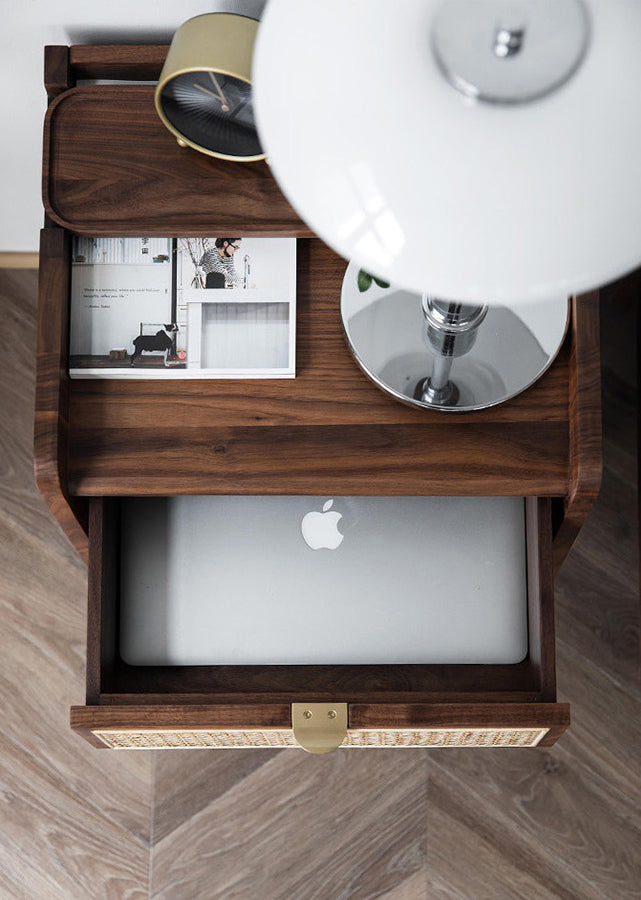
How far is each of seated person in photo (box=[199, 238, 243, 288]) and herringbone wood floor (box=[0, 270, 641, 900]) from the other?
0.62 metres

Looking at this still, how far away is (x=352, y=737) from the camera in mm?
786

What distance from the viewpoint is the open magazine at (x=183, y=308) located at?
0.74 meters

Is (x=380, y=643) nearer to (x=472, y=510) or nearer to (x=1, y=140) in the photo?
(x=472, y=510)

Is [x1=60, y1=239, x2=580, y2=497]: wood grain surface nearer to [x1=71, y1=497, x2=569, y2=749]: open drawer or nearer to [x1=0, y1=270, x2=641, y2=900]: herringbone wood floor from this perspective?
[x1=71, y1=497, x2=569, y2=749]: open drawer

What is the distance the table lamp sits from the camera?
1.16 feet

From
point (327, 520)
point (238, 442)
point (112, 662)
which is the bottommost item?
point (112, 662)

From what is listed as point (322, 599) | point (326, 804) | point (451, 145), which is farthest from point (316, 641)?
point (451, 145)

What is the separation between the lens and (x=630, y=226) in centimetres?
38

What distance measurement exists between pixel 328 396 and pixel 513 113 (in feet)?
1.29

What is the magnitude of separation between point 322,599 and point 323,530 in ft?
0.22

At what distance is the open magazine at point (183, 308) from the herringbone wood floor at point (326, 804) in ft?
1.85

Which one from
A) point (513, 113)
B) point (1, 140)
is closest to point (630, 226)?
point (513, 113)

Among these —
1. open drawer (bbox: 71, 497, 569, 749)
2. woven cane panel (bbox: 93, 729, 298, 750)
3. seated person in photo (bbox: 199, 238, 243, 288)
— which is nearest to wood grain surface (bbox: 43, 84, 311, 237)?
seated person in photo (bbox: 199, 238, 243, 288)

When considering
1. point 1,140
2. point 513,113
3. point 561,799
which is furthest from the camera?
point 561,799
